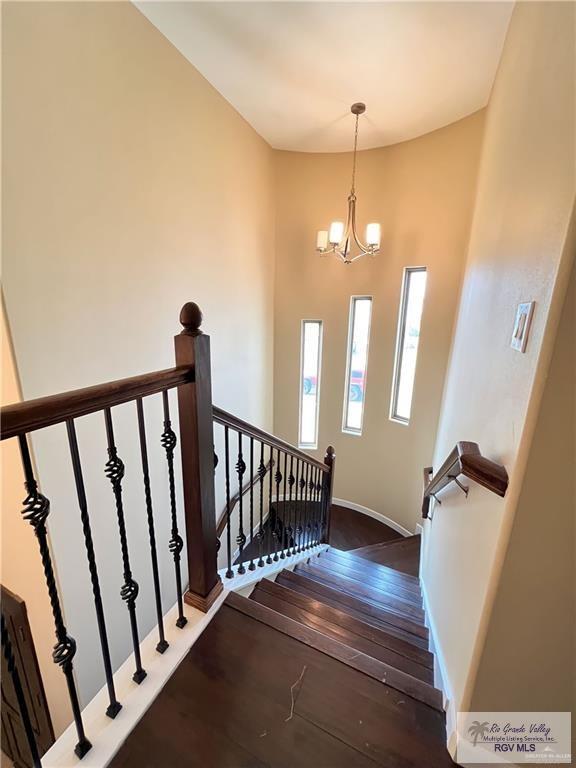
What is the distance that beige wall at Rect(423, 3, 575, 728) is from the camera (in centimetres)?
79

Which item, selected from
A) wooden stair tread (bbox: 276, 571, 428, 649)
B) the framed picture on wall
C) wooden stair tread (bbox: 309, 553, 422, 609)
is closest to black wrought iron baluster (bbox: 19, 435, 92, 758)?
the framed picture on wall

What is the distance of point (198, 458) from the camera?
1.19 metres

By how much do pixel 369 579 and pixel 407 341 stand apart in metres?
2.52

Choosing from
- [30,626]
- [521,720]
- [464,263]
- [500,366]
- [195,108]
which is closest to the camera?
[521,720]

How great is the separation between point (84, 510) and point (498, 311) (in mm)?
1567

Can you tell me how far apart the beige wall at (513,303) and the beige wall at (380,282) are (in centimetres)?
148

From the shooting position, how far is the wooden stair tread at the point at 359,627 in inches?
57.1

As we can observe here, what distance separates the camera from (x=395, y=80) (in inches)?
94.8

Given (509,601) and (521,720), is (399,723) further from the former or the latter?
(509,601)

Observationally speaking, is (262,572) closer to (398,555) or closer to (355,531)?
(398,555)

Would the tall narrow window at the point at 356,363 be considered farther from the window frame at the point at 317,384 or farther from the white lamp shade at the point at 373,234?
the white lamp shade at the point at 373,234

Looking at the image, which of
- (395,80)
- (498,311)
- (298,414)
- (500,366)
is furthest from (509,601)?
(298,414)

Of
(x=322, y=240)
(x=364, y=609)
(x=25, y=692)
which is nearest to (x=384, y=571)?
(x=364, y=609)

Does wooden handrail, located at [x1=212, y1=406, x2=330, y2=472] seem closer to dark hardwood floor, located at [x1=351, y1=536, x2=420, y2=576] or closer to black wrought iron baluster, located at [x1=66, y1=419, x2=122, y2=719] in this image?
black wrought iron baluster, located at [x1=66, y1=419, x2=122, y2=719]
